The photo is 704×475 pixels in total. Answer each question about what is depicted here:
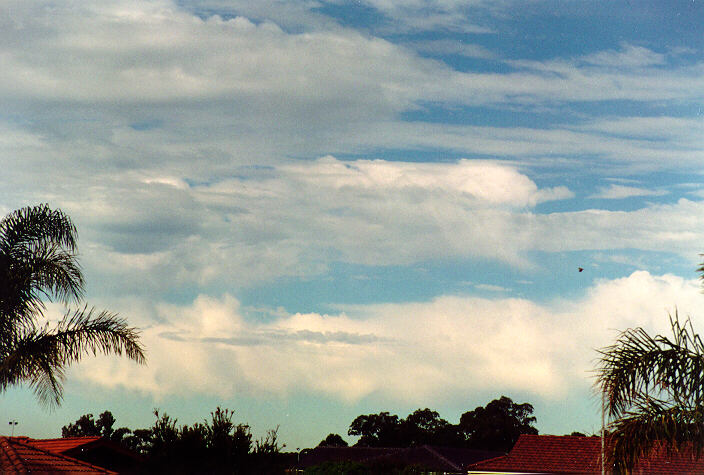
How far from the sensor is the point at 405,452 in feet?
247

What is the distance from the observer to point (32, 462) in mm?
27906

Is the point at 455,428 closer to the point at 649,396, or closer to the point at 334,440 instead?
the point at 334,440

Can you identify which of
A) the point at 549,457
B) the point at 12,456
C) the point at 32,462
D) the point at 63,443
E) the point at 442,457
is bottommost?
the point at 32,462

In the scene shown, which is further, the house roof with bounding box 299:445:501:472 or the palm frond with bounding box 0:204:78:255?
the house roof with bounding box 299:445:501:472

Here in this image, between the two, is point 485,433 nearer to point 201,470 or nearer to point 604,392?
point 201,470

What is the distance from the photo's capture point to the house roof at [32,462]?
2688cm

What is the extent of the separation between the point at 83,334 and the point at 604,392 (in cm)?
1312

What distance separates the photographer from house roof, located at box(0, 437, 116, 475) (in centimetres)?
2688

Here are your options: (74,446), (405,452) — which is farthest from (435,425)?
(74,446)

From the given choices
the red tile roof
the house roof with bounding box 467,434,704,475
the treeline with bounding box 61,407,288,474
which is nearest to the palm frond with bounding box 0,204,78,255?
the treeline with bounding box 61,407,288,474

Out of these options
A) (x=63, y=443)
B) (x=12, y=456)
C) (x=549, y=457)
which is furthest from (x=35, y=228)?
(x=549, y=457)

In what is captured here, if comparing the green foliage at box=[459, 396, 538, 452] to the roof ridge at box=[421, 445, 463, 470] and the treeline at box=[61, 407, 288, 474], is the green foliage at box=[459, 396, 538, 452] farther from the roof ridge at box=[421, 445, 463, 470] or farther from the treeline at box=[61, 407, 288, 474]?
the treeline at box=[61, 407, 288, 474]

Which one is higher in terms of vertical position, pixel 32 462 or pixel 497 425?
pixel 497 425

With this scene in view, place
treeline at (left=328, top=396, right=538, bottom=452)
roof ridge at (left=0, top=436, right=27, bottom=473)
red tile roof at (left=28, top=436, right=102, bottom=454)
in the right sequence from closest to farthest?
roof ridge at (left=0, top=436, right=27, bottom=473) < red tile roof at (left=28, top=436, right=102, bottom=454) < treeline at (left=328, top=396, right=538, bottom=452)
